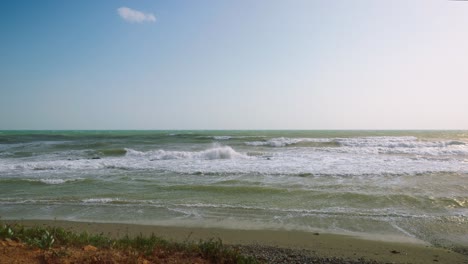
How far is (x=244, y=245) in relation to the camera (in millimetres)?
6723

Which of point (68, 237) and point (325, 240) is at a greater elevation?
point (68, 237)

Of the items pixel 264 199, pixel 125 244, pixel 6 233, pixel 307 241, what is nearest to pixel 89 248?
pixel 125 244

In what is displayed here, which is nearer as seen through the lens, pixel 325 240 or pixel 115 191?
pixel 325 240

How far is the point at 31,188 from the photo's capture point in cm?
1320

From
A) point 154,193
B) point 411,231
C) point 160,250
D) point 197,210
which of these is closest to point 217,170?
point 154,193

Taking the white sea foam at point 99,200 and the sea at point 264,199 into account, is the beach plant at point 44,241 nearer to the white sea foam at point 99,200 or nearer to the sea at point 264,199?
the sea at point 264,199

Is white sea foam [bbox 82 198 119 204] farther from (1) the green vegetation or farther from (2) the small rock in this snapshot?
(2) the small rock

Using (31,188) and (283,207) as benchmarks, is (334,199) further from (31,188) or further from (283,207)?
(31,188)

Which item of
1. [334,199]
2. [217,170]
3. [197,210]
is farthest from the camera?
[217,170]

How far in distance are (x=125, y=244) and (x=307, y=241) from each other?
13.1 feet

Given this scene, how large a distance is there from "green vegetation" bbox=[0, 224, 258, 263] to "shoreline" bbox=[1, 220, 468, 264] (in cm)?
109

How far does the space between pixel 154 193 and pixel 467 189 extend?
1260cm

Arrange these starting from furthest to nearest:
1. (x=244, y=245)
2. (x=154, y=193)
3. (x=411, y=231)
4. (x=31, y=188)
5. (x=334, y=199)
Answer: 1. (x=31, y=188)
2. (x=154, y=193)
3. (x=334, y=199)
4. (x=411, y=231)
5. (x=244, y=245)

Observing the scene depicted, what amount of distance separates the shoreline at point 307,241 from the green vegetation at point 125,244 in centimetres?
109
